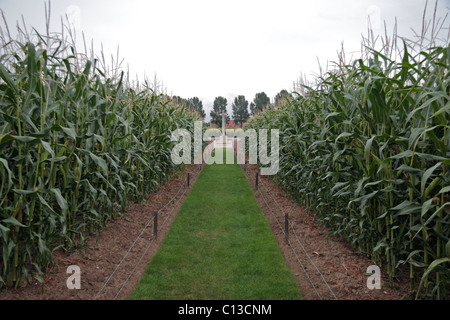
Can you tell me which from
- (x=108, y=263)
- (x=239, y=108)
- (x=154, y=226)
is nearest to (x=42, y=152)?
(x=108, y=263)

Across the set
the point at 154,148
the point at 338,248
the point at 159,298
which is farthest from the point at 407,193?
the point at 154,148

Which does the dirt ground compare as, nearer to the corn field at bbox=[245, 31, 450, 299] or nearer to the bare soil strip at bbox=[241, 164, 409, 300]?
the bare soil strip at bbox=[241, 164, 409, 300]

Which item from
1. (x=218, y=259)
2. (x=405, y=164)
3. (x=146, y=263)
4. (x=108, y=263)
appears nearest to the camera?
(x=405, y=164)

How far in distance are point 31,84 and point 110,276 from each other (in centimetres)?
224

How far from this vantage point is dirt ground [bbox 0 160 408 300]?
3.19 meters

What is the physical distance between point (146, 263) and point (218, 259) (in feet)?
3.29

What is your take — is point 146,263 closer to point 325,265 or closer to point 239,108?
point 325,265

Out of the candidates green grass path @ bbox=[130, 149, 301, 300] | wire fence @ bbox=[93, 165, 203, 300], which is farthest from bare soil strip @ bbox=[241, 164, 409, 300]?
wire fence @ bbox=[93, 165, 203, 300]

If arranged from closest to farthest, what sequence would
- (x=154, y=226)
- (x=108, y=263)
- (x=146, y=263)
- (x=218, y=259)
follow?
(x=108, y=263), (x=146, y=263), (x=218, y=259), (x=154, y=226)

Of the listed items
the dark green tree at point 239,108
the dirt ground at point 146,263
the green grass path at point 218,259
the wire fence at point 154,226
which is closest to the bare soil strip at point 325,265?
the dirt ground at point 146,263

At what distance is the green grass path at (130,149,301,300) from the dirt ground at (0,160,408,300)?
0.17 m

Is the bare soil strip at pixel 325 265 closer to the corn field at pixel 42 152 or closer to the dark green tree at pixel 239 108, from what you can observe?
the corn field at pixel 42 152

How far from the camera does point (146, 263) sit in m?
4.31

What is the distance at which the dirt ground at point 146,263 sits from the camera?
3188 millimetres
